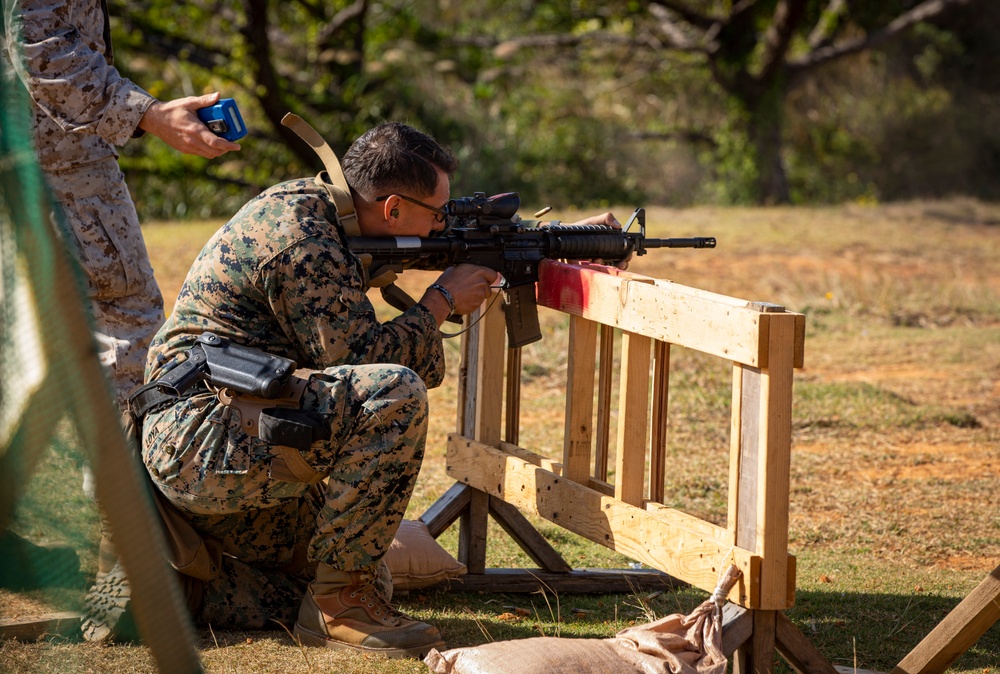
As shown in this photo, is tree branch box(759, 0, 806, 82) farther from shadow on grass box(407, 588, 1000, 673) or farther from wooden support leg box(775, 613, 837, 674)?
wooden support leg box(775, 613, 837, 674)

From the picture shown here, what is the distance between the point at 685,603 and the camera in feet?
14.0

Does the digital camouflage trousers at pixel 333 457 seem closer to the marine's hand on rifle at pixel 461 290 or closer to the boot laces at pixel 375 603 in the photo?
the boot laces at pixel 375 603

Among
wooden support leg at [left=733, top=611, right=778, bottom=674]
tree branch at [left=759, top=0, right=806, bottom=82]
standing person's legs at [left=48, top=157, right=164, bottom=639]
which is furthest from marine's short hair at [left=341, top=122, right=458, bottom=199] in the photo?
tree branch at [left=759, top=0, right=806, bottom=82]

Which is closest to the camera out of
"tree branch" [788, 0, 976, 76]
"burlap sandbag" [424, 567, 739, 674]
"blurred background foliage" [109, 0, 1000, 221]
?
"burlap sandbag" [424, 567, 739, 674]

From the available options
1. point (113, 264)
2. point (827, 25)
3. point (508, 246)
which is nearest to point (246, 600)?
point (113, 264)

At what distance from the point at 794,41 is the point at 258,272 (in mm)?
21159

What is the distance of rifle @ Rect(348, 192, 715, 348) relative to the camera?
3.75 metres

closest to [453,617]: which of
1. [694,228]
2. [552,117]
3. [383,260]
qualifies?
[383,260]

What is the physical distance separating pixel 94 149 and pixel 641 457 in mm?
2382

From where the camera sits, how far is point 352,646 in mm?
3477

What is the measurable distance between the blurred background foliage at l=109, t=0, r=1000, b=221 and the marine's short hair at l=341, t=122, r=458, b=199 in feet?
39.6

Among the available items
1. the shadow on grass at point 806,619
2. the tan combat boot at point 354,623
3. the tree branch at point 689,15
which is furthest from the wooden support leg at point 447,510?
the tree branch at point 689,15

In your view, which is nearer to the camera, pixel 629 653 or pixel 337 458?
pixel 629 653

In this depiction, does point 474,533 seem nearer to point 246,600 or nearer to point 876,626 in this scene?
point 246,600
